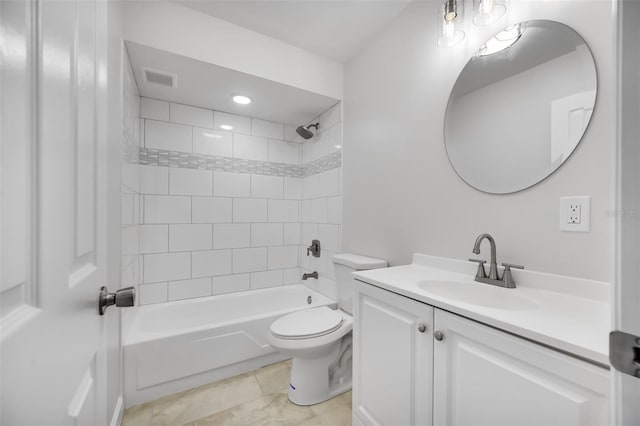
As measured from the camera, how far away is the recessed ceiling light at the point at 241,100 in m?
2.20

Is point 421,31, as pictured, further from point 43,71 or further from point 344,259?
point 43,71

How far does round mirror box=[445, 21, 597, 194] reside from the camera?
3.22 ft

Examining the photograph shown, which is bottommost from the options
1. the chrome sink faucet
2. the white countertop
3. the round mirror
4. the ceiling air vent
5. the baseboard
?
the baseboard

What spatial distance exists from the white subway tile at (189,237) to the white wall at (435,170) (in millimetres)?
1306

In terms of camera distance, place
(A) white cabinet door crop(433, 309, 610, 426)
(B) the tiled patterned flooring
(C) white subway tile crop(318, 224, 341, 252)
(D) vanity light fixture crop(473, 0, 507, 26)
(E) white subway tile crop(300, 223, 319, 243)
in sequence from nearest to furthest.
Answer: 1. (A) white cabinet door crop(433, 309, 610, 426)
2. (D) vanity light fixture crop(473, 0, 507, 26)
3. (B) the tiled patterned flooring
4. (C) white subway tile crop(318, 224, 341, 252)
5. (E) white subway tile crop(300, 223, 319, 243)

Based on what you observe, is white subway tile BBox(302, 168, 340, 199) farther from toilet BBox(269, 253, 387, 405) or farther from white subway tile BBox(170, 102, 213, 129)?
white subway tile BBox(170, 102, 213, 129)

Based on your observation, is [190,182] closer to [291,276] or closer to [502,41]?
[291,276]

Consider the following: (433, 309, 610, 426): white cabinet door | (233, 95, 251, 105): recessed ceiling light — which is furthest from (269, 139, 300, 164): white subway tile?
(433, 309, 610, 426): white cabinet door

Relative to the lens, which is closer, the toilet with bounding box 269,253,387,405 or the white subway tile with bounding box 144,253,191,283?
the toilet with bounding box 269,253,387,405

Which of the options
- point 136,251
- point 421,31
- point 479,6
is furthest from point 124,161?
point 479,6

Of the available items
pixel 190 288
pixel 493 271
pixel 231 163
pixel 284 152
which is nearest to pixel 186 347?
pixel 190 288

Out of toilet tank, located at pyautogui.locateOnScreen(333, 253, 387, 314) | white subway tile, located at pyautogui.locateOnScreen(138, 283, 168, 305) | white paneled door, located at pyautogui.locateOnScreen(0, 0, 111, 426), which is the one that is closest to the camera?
white paneled door, located at pyautogui.locateOnScreen(0, 0, 111, 426)

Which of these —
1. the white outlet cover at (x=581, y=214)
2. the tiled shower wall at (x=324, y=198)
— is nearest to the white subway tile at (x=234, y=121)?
the tiled shower wall at (x=324, y=198)

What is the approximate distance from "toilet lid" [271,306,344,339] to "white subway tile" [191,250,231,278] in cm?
101
